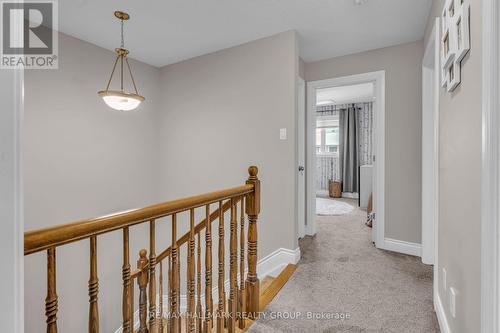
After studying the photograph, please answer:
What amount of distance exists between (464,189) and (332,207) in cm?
434

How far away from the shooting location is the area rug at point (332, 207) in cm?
498

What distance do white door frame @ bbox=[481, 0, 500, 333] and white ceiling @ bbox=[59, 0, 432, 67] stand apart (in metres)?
1.59

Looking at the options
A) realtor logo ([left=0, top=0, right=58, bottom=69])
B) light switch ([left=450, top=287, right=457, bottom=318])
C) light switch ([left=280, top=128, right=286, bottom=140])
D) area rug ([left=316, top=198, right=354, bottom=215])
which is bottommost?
area rug ([left=316, top=198, right=354, bottom=215])

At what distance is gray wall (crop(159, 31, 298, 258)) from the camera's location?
106 inches

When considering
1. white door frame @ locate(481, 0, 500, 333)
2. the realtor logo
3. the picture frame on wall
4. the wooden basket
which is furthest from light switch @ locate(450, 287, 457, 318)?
the wooden basket

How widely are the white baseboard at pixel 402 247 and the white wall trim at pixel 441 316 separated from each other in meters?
1.11

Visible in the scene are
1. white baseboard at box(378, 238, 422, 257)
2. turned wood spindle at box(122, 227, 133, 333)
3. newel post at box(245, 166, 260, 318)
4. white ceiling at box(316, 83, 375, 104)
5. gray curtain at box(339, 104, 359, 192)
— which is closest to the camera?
turned wood spindle at box(122, 227, 133, 333)

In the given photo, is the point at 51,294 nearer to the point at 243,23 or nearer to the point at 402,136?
the point at 243,23

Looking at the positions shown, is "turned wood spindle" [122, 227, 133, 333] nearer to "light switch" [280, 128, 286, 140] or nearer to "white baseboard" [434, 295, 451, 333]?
"white baseboard" [434, 295, 451, 333]

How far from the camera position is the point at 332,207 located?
17.8ft

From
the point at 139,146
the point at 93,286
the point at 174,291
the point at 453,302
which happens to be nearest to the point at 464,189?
the point at 453,302

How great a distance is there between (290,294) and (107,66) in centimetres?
324

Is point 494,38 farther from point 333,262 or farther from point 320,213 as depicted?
point 320,213

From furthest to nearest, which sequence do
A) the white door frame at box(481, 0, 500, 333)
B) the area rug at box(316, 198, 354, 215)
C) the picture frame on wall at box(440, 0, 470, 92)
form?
the area rug at box(316, 198, 354, 215) → the picture frame on wall at box(440, 0, 470, 92) → the white door frame at box(481, 0, 500, 333)
